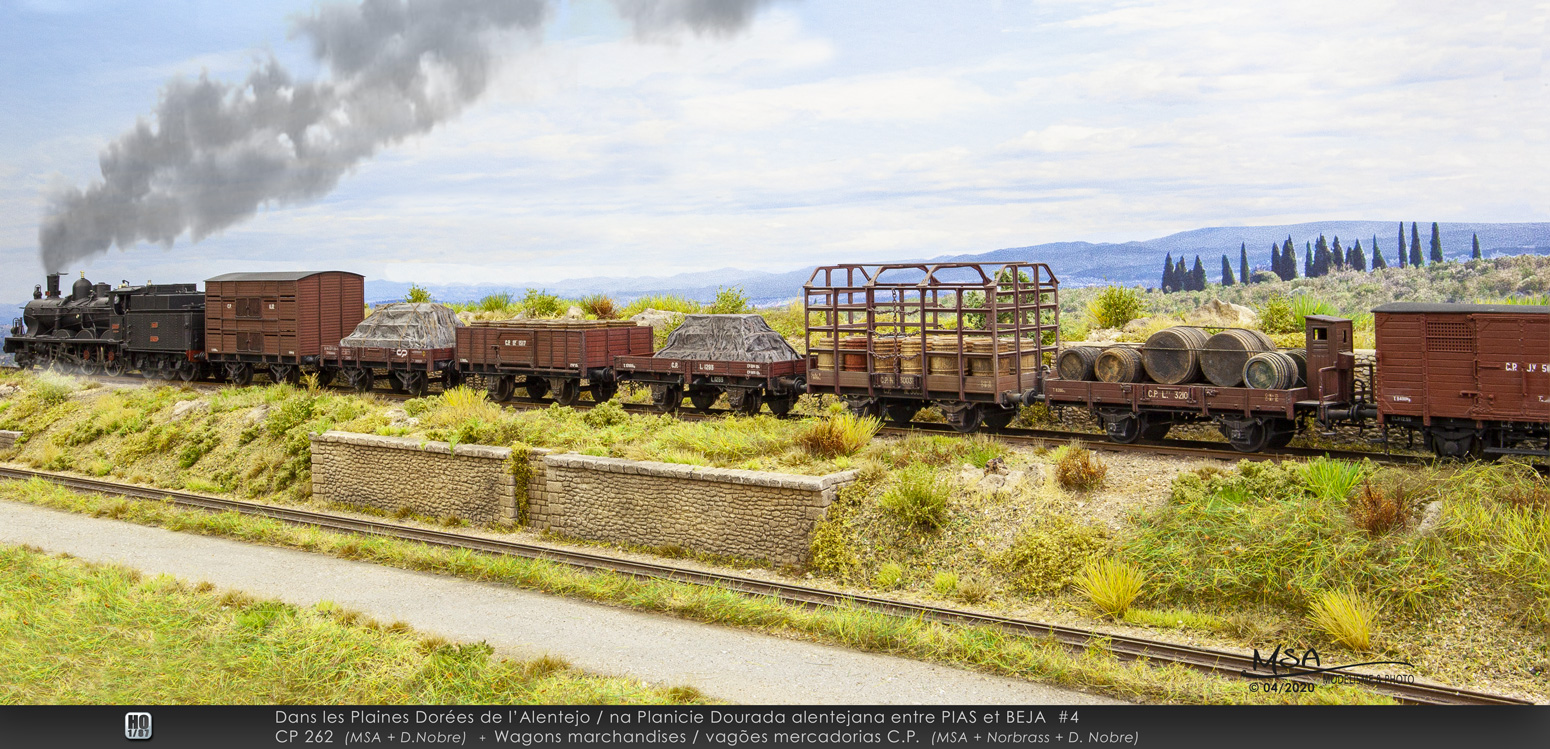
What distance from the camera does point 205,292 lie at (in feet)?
109

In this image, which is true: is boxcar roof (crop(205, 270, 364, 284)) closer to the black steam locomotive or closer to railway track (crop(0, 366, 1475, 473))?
the black steam locomotive

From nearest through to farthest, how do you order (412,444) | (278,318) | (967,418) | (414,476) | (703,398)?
(412,444) → (414,476) → (967,418) → (703,398) → (278,318)

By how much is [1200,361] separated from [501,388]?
17575 millimetres

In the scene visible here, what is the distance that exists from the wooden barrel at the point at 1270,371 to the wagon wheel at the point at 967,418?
4809 millimetres

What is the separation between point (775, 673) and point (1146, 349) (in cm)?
1032

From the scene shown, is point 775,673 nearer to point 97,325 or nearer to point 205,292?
point 205,292

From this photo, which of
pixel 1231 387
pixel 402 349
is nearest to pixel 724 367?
pixel 1231 387

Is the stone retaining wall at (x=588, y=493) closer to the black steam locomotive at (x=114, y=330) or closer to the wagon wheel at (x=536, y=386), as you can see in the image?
the wagon wheel at (x=536, y=386)

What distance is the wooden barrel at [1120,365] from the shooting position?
60.4 ft

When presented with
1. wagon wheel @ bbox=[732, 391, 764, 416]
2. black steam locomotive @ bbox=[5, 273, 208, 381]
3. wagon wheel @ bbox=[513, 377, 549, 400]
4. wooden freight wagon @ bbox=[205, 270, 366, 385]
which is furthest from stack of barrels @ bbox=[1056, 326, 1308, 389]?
black steam locomotive @ bbox=[5, 273, 208, 381]

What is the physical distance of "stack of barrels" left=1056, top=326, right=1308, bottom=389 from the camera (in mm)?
17031

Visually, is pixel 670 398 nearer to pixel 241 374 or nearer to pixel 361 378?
pixel 361 378

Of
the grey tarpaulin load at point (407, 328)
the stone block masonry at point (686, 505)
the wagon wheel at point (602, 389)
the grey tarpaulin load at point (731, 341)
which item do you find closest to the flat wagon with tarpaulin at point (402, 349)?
the grey tarpaulin load at point (407, 328)

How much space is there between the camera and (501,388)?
27812 millimetres
